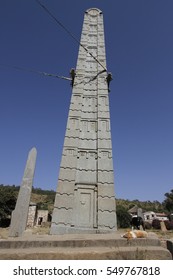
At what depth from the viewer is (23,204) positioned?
192 inches

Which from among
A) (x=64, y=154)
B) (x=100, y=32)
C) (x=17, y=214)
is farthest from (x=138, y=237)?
(x=100, y=32)

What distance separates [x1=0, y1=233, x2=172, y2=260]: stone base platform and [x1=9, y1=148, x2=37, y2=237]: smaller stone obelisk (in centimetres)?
137

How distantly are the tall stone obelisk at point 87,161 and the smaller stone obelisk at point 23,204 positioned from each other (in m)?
2.25

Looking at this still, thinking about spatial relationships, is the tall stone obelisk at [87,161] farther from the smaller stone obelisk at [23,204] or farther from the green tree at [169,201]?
the green tree at [169,201]

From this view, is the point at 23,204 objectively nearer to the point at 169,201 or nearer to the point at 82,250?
the point at 82,250

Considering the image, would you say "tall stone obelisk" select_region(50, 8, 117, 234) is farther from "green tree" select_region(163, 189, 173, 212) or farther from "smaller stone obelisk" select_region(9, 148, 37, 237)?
"green tree" select_region(163, 189, 173, 212)

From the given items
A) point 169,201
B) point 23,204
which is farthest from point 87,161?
point 169,201

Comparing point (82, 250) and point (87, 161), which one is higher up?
point (87, 161)

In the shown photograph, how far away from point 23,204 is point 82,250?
7.79 feet

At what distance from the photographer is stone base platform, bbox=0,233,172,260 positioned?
9.40 feet

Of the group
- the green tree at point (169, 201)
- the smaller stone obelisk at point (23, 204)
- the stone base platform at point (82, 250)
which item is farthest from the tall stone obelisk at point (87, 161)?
the green tree at point (169, 201)

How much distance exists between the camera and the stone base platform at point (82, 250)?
287cm
